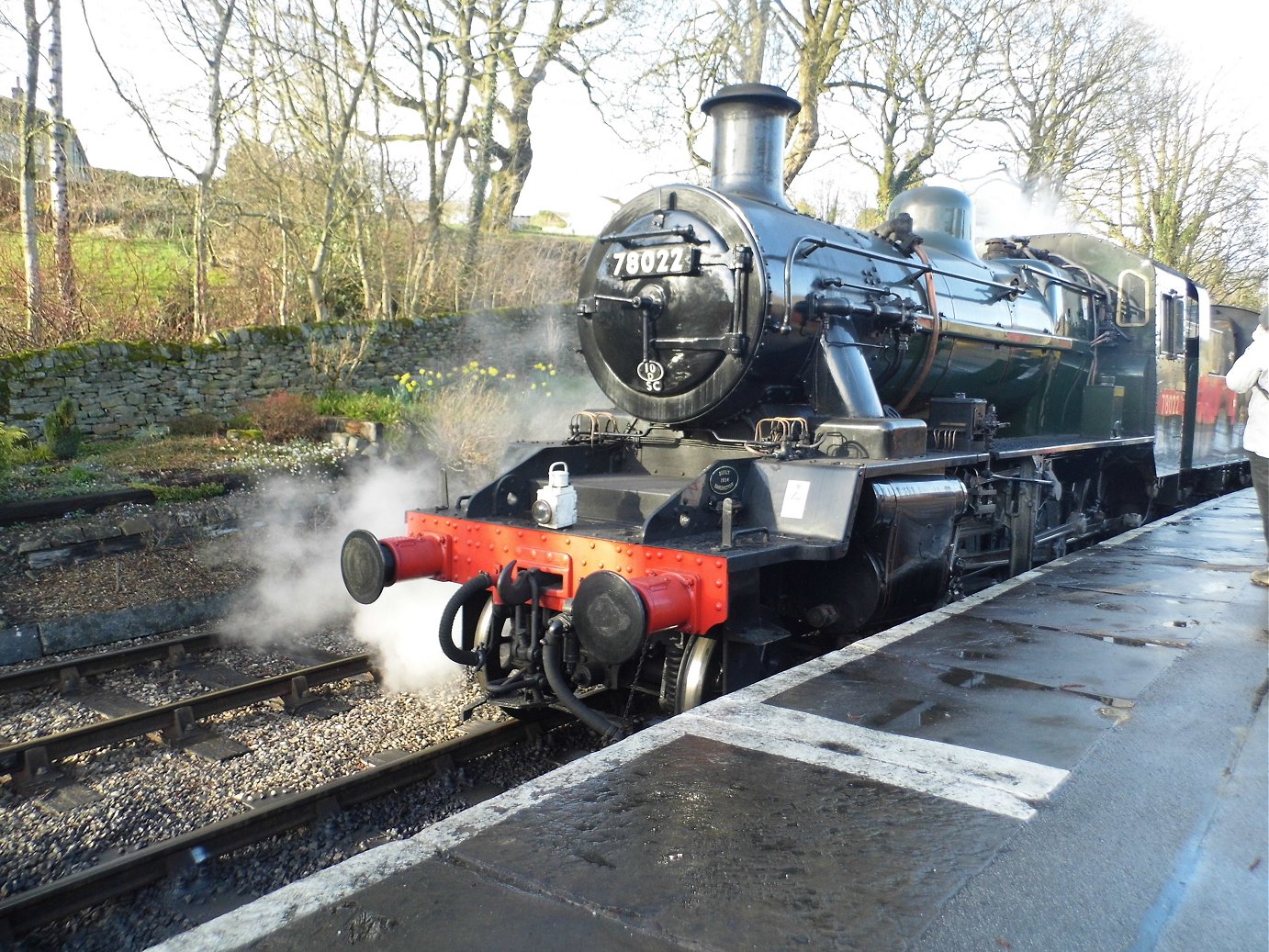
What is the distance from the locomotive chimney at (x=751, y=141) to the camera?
501cm

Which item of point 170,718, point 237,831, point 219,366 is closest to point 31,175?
point 219,366

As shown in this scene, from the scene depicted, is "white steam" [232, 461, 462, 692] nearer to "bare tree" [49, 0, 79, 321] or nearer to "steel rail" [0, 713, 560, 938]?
"steel rail" [0, 713, 560, 938]

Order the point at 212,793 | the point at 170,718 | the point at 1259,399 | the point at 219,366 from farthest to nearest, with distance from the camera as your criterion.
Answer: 1. the point at 219,366
2. the point at 1259,399
3. the point at 170,718
4. the point at 212,793

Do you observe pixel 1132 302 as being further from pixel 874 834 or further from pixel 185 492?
pixel 185 492

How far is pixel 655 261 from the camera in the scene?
183 inches

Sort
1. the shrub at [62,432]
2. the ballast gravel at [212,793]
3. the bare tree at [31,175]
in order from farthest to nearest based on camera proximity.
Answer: the bare tree at [31,175]
the shrub at [62,432]
the ballast gravel at [212,793]

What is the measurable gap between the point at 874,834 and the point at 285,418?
9.65 m

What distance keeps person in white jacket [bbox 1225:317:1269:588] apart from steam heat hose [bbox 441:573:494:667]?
3918mm

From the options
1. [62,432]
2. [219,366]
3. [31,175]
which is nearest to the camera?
[62,432]

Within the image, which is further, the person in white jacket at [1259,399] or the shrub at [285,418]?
the shrub at [285,418]

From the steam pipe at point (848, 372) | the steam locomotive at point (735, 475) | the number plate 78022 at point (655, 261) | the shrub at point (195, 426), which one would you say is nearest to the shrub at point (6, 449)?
the shrub at point (195, 426)

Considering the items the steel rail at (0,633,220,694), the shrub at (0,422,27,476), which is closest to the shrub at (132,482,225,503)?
the shrub at (0,422,27,476)

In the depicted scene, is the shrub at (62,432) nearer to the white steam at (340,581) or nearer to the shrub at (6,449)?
the shrub at (6,449)

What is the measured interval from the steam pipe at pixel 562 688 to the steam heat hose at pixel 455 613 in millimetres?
429
